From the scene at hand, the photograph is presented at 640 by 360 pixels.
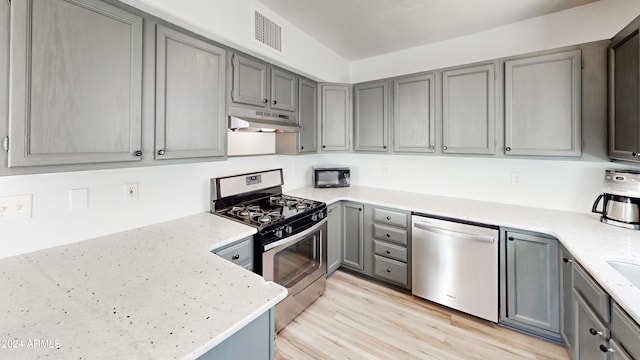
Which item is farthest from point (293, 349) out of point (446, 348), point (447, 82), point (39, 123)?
point (447, 82)

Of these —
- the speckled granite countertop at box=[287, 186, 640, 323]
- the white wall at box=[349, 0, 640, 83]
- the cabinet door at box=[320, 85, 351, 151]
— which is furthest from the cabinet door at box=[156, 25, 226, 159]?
the white wall at box=[349, 0, 640, 83]

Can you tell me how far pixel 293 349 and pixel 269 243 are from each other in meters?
0.81

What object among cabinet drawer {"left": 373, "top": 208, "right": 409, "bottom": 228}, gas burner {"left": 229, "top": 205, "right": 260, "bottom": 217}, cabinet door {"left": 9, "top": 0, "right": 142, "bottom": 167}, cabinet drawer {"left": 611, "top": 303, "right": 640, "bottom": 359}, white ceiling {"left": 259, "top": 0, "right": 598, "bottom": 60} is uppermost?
white ceiling {"left": 259, "top": 0, "right": 598, "bottom": 60}

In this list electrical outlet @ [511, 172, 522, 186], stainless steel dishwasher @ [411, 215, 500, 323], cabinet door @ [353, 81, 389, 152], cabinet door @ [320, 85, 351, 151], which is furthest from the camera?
cabinet door @ [320, 85, 351, 151]

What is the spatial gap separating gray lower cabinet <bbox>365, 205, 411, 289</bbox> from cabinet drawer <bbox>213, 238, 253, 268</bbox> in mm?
1369

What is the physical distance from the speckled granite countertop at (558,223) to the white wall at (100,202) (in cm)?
120

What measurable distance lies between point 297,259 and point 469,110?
2.04 metres

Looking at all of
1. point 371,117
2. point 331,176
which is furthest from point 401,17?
point 331,176

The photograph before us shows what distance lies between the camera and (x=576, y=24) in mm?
2131

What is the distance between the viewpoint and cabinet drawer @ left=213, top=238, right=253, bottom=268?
1603mm

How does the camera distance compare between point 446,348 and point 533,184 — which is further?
point 533,184

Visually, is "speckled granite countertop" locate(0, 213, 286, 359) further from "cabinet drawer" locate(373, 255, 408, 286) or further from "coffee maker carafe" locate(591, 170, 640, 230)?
"coffee maker carafe" locate(591, 170, 640, 230)

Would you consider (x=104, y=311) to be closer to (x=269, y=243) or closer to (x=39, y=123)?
(x=39, y=123)

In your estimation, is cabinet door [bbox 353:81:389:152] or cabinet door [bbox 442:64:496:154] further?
cabinet door [bbox 353:81:389:152]
